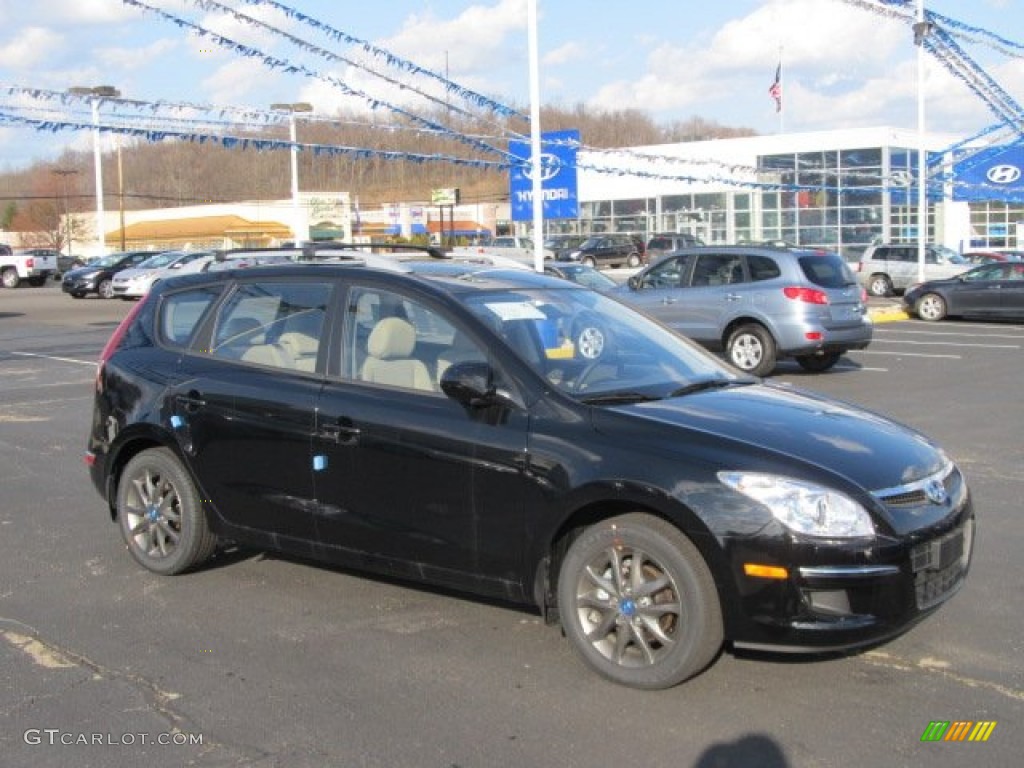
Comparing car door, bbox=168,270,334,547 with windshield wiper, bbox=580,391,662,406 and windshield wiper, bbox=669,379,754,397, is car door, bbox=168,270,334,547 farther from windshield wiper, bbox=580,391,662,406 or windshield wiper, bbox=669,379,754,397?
windshield wiper, bbox=669,379,754,397

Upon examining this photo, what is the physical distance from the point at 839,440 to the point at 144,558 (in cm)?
375

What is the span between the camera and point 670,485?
13.9 feet

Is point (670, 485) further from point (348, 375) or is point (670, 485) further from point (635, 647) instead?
point (348, 375)

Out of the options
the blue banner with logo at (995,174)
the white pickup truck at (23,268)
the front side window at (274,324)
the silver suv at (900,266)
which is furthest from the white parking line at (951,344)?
the white pickup truck at (23,268)

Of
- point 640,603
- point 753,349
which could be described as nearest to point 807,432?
point 640,603

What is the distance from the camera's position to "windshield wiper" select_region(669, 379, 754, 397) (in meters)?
5.00

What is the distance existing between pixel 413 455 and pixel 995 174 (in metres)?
42.0

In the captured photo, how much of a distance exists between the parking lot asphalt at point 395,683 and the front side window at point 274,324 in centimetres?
121

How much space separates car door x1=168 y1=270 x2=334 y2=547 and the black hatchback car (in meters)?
0.01

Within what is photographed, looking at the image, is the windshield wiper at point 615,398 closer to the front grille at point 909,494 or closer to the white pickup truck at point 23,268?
the front grille at point 909,494

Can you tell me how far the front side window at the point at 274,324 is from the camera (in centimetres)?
550

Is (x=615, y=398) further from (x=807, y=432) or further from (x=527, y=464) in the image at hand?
(x=807, y=432)

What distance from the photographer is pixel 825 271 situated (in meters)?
15.2

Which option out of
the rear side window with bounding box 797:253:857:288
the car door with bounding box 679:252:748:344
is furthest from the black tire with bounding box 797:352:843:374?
the car door with bounding box 679:252:748:344
